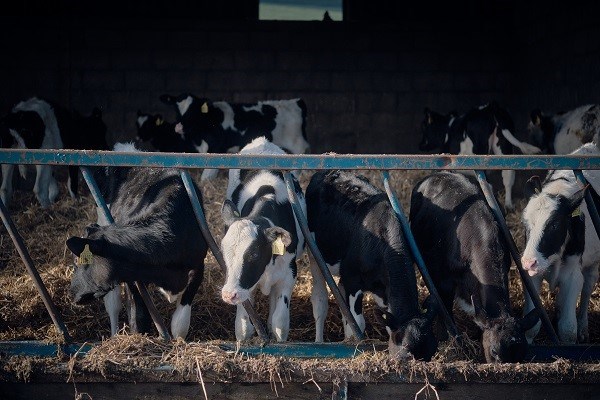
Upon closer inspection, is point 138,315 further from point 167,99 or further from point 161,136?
point 167,99

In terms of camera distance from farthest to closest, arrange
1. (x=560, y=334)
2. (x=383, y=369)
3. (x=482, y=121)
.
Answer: (x=482, y=121), (x=560, y=334), (x=383, y=369)

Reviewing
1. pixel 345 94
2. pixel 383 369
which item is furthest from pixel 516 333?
pixel 345 94

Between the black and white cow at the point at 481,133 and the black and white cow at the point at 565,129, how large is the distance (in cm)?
38

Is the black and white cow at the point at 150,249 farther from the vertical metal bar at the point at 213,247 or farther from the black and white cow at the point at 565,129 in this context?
the black and white cow at the point at 565,129

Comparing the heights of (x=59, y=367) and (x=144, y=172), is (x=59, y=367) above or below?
below

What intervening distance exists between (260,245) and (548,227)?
1848 millimetres

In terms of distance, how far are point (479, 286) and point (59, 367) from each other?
8.32ft

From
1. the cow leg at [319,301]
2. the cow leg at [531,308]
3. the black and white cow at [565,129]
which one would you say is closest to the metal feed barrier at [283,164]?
the cow leg at [531,308]

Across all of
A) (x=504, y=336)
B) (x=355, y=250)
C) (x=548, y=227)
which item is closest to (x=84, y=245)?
(x=355, y=250)

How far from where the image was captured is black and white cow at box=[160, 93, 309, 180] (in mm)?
13273

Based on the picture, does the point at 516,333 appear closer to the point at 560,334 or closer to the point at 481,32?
the point at 560,334

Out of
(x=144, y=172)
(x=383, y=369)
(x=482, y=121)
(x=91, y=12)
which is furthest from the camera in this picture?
(x=91, y=12)

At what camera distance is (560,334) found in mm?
6172

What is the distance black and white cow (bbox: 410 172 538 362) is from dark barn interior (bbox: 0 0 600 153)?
8.35 m
